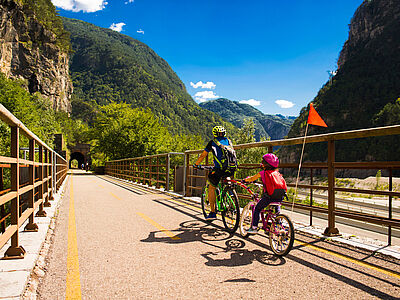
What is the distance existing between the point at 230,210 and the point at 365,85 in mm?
131197

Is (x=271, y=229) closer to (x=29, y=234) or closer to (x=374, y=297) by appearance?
(x=374, y=297)

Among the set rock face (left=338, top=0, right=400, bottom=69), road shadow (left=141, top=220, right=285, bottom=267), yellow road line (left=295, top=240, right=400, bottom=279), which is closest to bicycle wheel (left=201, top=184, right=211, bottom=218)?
road shadow (left=141, top=220, right=285, bottom=267)

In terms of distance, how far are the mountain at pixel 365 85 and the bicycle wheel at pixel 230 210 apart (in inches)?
3951

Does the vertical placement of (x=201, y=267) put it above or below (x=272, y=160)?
below

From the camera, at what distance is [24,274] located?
3.12 m

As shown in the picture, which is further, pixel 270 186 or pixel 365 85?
pixel 365 85

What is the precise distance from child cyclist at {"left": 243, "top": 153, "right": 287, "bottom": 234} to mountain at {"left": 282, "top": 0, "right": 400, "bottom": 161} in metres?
101

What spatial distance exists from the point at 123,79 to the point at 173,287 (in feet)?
663

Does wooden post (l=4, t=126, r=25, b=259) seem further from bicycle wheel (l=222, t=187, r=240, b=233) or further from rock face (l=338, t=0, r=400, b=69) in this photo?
rock face (l=338, t=0, r=400, b=69)

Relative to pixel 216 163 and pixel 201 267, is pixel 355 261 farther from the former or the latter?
pixel 216 163

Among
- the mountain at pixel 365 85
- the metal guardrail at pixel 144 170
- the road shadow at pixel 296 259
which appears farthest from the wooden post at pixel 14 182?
the mountain at pixel 365 85

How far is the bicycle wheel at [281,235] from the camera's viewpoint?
3896 mm

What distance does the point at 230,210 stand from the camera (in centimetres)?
555

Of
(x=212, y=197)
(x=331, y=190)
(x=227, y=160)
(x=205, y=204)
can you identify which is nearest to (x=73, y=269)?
(x=212, y=197)
